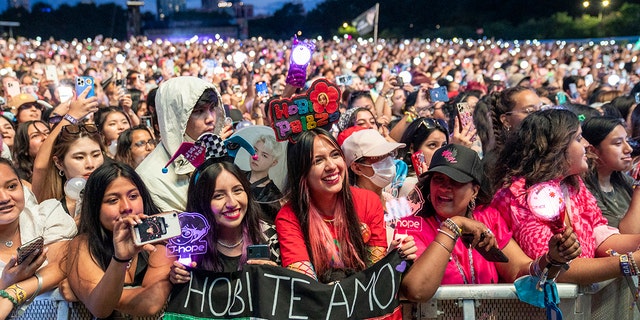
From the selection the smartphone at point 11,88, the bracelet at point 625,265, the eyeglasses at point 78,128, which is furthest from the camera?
the smartphone at point 11,88

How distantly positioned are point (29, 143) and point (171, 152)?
2243 millimetres

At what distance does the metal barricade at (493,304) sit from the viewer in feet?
10.7

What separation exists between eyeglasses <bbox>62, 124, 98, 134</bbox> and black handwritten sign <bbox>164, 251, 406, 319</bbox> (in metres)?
2.04

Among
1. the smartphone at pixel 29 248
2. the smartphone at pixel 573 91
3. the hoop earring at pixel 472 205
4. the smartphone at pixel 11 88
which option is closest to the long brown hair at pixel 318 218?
the hoop earring at pixel 472 205

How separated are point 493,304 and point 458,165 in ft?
2.15

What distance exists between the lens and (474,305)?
3.26 m

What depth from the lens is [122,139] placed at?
19.8 ft

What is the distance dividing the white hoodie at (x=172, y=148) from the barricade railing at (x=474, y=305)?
2.96 ft

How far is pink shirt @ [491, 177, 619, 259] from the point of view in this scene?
367 centimetres

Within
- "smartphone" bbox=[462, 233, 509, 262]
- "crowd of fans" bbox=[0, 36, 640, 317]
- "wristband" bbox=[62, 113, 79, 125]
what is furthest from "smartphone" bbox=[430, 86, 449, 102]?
"smartphone" bbox=[462, 233, 509, 262]

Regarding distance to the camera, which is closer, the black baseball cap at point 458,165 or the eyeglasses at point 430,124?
the black baseball cap at point 458,165

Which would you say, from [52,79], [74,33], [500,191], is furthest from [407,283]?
[74,33]

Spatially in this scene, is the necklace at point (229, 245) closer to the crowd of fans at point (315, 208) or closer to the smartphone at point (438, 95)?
the crowd of fans at point (315, 208)

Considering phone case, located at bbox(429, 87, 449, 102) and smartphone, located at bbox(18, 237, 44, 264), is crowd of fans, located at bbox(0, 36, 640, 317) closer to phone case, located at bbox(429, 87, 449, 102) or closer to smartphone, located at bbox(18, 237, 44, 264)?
smartphone, located at bbox(18, 237, 44, 264)
